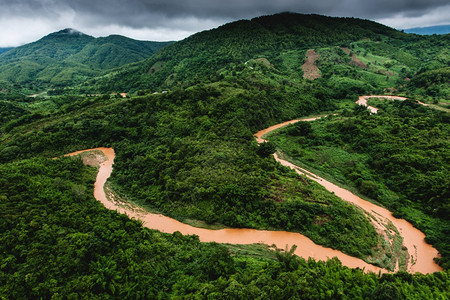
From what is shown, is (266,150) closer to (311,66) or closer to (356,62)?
(311,66)

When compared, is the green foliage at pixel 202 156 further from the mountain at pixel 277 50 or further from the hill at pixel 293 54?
the mountain at pixel 277 50

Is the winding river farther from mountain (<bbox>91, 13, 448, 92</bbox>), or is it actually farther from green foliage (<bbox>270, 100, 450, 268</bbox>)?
mountain (<bbox>91, 13, 448, 92</bbox>)

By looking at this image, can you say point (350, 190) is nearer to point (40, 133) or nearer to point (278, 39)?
point (40, 133)

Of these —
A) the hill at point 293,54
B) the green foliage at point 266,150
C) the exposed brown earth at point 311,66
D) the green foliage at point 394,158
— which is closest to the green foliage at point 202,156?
the green foliage at point 266,150

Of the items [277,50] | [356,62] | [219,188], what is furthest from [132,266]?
[277,50]

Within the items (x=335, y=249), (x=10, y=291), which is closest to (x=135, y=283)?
(x=10, y=291)

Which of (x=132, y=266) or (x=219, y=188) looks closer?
(x=132, y=266)
